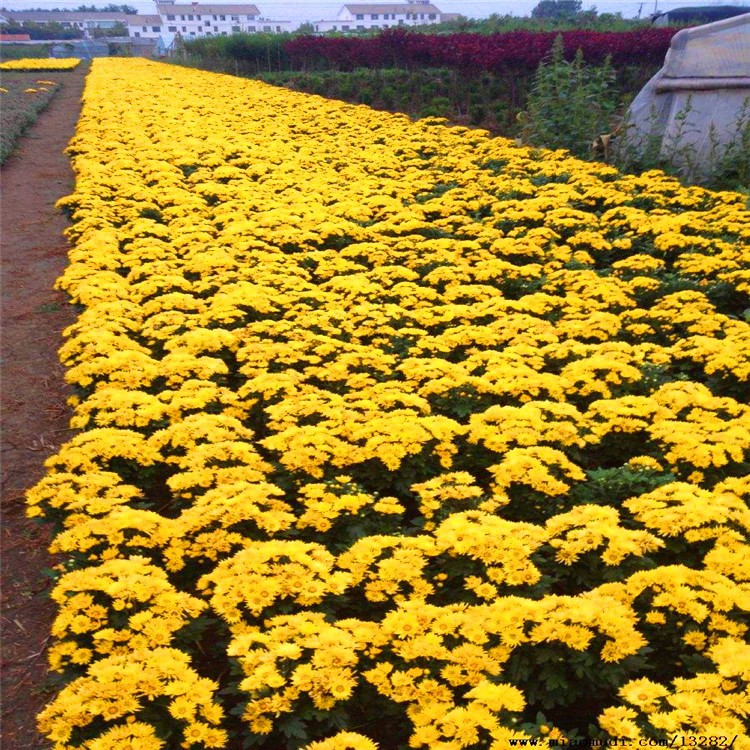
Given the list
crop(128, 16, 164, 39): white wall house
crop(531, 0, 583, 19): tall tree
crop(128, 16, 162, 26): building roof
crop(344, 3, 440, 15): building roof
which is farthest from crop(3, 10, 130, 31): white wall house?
crop(531, 0, 583, 19): tall tree

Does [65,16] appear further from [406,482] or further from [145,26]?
[406,482]

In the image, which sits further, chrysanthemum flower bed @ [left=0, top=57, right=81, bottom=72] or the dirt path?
chrysanthemum flower bed @ [left=0, top=57, right=81, bottom=72]

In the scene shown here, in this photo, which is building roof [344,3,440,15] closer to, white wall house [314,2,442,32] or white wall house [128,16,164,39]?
white wall house [314,2,442,32]

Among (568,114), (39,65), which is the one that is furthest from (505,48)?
(39,65)

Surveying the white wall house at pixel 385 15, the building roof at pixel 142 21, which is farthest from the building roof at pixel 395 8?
the building roof at pixel 142 21

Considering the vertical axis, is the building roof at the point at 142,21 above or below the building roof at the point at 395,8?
below

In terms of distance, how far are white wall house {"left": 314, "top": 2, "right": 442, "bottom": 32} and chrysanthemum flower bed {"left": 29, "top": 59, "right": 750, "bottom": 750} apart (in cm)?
11867

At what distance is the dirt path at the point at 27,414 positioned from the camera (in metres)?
4.17

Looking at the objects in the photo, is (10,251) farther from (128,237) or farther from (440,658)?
(440,658)

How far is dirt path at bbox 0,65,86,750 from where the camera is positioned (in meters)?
4.17

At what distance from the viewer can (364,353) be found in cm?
638

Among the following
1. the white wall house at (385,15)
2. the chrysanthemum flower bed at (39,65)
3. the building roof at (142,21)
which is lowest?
the chrysanthemum flower bed at (39,65)

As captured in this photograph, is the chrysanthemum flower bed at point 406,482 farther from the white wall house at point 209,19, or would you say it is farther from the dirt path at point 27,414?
the white wall house at point 209,19

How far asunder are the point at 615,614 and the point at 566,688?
428mm
